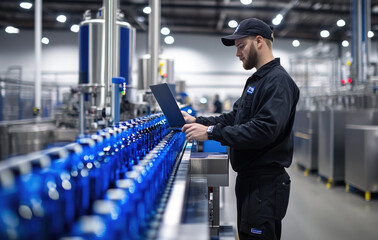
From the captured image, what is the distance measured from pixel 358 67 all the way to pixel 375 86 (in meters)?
1.06

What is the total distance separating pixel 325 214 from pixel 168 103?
2743 mm

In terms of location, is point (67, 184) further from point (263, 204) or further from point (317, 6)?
point (317, 6)

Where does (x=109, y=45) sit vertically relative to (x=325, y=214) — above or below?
above

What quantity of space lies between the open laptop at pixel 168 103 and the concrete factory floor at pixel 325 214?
175 cm

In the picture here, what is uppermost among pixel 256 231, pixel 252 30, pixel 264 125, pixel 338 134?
pixel 252 30

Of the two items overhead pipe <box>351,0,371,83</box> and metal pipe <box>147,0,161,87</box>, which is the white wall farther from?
metal pipe <box>147,0,161,87</box>

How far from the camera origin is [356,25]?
21.3 ft

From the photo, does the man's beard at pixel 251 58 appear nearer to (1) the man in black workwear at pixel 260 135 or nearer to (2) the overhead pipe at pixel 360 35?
(1) the man in black workwear at pixel 260 135

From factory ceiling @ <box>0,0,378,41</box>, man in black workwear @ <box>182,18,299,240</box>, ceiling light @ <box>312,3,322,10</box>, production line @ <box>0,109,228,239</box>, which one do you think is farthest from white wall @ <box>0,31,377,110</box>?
production line @ <box>0,109,228,239</box>

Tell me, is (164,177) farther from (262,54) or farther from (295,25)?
(295,25)

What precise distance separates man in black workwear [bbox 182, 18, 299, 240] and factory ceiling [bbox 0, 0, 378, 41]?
728cm

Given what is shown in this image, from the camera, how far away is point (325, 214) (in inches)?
151

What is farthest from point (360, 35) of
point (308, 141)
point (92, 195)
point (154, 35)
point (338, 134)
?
point (92, 195)

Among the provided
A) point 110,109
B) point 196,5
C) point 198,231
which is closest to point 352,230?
point 110,109
